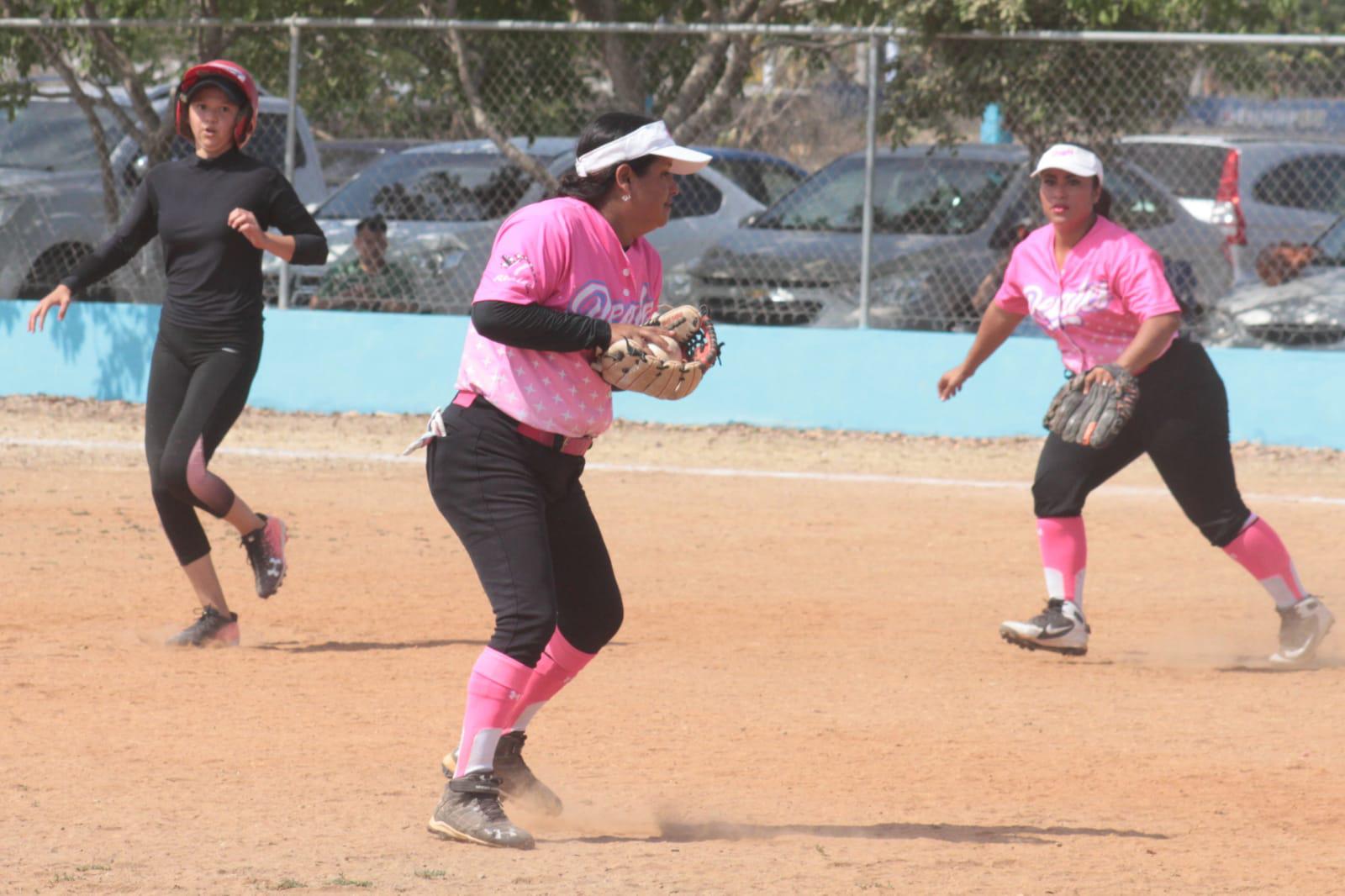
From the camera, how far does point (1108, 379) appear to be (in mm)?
6391

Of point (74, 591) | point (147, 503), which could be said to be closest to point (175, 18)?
point (147, 503)

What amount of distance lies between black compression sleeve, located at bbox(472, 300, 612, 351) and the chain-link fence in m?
8.38

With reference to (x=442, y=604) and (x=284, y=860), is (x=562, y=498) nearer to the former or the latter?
(x=284, y=860)

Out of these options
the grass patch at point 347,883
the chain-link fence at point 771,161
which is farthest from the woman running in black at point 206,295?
the chain-link fence at point 771,161

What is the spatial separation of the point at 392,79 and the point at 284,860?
41.5ft

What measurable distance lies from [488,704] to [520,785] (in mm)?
346

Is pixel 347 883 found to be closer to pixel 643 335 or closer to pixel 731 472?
pixel 643 335

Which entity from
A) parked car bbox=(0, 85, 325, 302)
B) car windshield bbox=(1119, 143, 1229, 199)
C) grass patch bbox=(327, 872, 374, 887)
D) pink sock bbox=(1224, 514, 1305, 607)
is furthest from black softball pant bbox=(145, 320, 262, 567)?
car windshield bbox=(1119, 143, 1229, 199)

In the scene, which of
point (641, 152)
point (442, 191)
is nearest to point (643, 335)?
point (641, 152)

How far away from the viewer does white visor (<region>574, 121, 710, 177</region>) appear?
4.39 metres

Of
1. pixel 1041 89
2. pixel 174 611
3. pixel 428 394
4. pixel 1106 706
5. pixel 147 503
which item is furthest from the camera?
pixel 428 394

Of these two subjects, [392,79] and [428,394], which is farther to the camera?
[392,79]

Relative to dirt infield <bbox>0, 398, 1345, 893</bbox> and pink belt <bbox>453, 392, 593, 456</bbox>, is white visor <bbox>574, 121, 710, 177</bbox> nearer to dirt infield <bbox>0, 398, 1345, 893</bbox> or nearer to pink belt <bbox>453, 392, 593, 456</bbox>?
pink belt <bbox>453, 392, 593, 456</bbox>

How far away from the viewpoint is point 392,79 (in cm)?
1606
